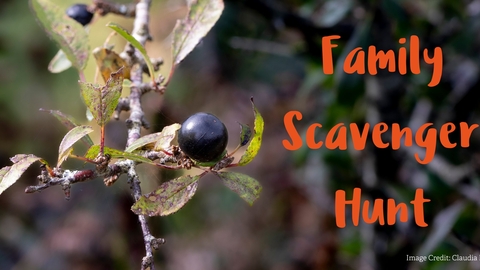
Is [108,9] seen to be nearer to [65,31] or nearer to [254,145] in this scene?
[65,31]

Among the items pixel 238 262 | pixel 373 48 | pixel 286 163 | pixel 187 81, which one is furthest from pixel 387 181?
pixel 238 262

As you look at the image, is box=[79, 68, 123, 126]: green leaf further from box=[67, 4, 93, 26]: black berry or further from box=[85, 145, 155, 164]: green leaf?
box=[67, 4, 93, 26]: black berry

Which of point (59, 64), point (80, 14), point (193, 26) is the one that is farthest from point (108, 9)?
point (193, 26)

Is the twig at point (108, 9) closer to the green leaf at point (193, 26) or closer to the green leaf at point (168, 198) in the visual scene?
the green leaf at point (193, 26)

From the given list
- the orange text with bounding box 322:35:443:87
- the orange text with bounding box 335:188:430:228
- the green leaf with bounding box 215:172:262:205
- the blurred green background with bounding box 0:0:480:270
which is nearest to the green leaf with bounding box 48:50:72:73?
the blurred green background with bounding box 0:0:480:270

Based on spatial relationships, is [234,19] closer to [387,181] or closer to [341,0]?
[341,0]

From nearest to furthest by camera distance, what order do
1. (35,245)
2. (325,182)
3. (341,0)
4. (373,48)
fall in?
(373,48) < (341,0) < (325,182) < (35,245)
